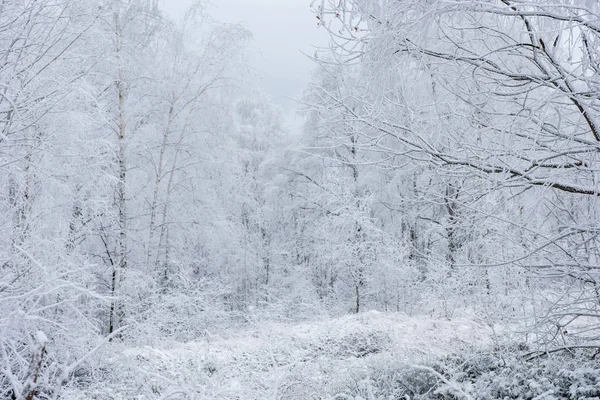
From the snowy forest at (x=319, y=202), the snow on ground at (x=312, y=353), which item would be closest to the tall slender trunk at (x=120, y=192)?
the snowy forest at (x=319, y=202)

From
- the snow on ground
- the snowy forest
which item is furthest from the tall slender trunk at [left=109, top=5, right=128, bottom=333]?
the snow on ground

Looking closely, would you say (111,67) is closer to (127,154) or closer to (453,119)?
(127,154)

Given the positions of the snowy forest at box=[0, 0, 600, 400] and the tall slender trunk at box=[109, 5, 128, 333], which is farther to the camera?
the tall slender trunk at box=[109, 5, 128, 333]

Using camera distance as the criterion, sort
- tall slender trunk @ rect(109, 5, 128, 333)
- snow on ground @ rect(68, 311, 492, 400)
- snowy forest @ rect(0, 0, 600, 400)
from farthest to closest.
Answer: tall slender trunk @ rect(109, 5, 128, 333) → snow on ground @ rect(68, 311, 492, 400) → snowy forest @ rect(0, 0, 600, 400)

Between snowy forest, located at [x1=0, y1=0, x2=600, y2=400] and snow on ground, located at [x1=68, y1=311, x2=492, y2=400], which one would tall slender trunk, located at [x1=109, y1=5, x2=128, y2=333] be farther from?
snow on ground, located at [x1=68, y1=311, x2=492, y2=400]

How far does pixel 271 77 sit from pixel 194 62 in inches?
91.6

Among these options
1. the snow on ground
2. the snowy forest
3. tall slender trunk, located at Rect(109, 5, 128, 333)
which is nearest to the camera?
the snowy forest

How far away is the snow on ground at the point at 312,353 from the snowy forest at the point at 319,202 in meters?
0.06

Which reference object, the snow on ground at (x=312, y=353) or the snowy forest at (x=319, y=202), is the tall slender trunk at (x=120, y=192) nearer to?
the snowy forest at (x=319, y=202)

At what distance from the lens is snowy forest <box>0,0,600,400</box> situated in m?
2.69

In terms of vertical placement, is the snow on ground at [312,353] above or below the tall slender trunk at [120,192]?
below

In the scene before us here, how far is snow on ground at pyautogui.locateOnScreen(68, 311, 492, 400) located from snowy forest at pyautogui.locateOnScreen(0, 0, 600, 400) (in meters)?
0.06

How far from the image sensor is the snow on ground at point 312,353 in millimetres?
5391

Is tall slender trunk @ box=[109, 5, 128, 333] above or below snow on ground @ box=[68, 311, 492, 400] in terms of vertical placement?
above
